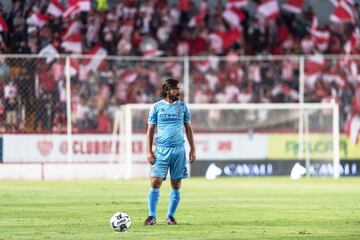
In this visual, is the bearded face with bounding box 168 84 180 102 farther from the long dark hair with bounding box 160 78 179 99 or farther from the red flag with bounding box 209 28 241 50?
the red flag with bounding box 209 28 241 50

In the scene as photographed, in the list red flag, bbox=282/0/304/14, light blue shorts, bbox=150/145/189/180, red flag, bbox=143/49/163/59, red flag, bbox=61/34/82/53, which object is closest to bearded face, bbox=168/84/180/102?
light blue shorts, bbox=150/145/189/180

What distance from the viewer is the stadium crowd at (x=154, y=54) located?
3017 cm

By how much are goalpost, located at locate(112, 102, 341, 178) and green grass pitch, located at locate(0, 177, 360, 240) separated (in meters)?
1.79

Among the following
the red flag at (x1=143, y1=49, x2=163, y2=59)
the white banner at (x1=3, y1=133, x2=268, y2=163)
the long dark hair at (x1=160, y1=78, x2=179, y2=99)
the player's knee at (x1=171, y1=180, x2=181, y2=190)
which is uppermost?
the red flag at (x1=143, y1=49, x2=163, y2=59)

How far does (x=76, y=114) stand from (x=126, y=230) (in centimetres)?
1608

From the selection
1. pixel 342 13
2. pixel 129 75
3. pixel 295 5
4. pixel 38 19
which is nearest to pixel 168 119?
pixel 129 75

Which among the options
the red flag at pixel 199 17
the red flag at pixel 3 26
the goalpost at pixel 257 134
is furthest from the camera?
the red flag at pixel 199 17

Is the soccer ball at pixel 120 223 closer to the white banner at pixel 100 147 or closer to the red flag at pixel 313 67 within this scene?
the white banner at pixel 100 147

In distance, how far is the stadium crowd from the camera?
3017cm

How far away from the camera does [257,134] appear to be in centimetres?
3262

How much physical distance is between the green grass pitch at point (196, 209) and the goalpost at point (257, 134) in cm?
179

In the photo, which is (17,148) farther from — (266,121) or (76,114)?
(266,121)

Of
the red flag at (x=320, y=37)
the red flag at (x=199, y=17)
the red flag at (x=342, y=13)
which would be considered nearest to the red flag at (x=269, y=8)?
the red flag at (x=320, y=37)

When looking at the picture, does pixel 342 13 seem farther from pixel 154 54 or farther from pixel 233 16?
pixel 154 54
